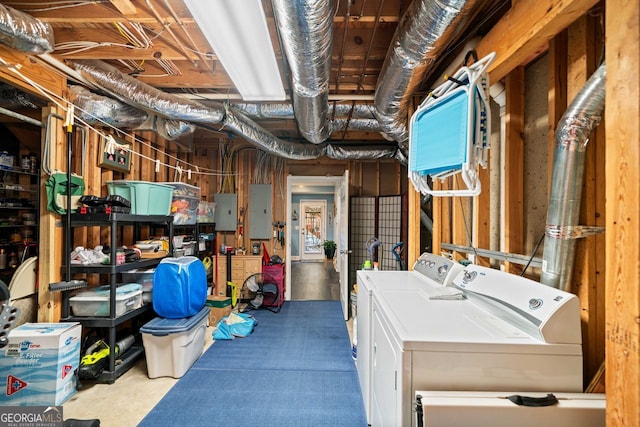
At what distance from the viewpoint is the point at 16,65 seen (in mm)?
1921

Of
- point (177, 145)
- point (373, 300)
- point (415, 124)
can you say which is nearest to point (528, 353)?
point (373, 300)

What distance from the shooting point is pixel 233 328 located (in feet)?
11.3

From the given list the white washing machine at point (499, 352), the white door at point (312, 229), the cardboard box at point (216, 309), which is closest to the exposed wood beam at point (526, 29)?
the white washing machine at point (499, 352)

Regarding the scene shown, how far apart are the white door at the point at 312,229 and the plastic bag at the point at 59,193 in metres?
7.52

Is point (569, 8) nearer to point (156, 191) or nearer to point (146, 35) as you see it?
point (146, 35)

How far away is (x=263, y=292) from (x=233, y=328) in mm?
942

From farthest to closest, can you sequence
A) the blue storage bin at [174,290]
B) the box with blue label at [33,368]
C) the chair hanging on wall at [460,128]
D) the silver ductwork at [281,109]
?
the silver ductwork at [281,109] → the blue storage bin at [174,290] → the box with blue label at [33,368] → the chair hanging on wall at [460,128]

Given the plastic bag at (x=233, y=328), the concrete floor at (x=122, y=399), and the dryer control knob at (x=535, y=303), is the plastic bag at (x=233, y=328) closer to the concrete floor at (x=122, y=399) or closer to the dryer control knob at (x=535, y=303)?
the concrete floor at (x=122, y=399)

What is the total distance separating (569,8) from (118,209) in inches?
130

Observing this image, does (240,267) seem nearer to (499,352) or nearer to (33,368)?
(33,368)

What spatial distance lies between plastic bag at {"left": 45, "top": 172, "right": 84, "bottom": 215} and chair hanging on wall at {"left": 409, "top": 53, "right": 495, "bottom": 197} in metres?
2.86

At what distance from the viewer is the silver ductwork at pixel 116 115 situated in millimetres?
2469

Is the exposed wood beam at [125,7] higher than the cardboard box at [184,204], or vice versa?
the exposed wood beam at [125,7]

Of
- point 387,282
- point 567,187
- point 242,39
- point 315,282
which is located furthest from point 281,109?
point 315,282
